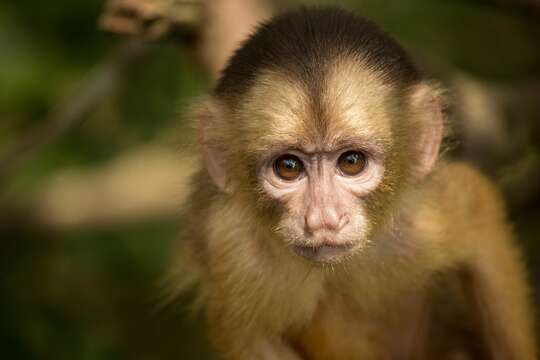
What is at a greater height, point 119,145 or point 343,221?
point 343,221

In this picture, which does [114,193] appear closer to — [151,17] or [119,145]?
[119,145]

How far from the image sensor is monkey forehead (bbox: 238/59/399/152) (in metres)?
3.82

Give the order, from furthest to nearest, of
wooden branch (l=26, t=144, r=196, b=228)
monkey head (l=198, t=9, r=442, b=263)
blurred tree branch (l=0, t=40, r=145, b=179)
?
wooden branch (l=26, t=144, r=196, b=228) → blurred tree branch (l=0, t=40, r=145, b=179) → monkey head (l=198, t=9, r=442, b=263)

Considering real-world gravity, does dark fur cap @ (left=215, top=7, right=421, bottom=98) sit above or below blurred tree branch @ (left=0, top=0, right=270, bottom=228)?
above

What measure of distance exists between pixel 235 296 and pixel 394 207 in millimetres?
838

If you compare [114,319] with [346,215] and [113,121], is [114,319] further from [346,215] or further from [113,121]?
[346,215]

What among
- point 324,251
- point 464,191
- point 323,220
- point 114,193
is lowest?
point 114,193

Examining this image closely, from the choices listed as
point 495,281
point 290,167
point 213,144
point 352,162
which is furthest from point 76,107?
point 495,281

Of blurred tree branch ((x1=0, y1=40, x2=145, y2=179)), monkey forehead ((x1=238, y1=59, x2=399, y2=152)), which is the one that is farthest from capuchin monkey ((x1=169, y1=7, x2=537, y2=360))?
blurred tree branch ((x1=0, y1=40, x2=145, y2=179))

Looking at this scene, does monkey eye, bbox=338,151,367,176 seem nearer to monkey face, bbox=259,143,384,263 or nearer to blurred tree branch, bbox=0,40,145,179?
monkey face, bbox=259,143,384,263

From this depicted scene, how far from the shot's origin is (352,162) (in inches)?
153

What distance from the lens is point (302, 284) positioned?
4289mm

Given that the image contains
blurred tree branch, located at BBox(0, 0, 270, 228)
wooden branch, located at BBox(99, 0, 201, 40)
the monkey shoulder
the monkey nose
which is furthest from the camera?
blurred tree branch, located at BBox(0, 0, 270, 228)

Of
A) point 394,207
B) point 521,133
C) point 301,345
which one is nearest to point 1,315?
point 301,345
